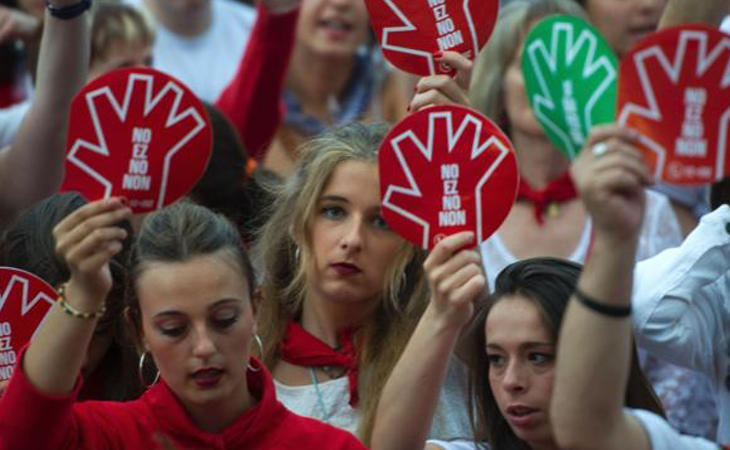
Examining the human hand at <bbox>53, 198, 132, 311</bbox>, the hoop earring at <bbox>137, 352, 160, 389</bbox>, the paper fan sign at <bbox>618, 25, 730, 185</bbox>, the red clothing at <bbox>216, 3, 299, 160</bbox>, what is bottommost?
the hoop earring at <bbox>137, 352, 160, 389</bbox>

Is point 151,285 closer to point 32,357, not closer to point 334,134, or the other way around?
point 32,357

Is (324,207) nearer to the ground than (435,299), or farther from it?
farther from it

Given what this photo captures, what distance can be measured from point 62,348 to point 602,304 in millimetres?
1092

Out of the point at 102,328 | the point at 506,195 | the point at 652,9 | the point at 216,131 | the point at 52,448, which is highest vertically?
the point at 652,9

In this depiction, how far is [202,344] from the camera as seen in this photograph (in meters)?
3.45

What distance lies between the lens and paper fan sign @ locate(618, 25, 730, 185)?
3.07m

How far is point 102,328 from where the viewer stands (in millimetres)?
4145

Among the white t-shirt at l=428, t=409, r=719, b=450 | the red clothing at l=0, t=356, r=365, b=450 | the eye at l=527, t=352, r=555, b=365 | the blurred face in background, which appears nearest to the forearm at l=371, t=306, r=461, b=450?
the red clothing at l=0, t=356, r=365, b=450

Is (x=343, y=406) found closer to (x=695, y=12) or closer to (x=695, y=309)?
A: (x=695, y=309)

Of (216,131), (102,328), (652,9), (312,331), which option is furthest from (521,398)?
(652,9)

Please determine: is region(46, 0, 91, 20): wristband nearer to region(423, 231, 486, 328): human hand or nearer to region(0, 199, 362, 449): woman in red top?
region(0, 199, 362, 449): woman in red top

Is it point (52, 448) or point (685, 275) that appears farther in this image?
point (685, 275)

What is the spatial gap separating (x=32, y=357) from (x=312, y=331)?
46.1 inches

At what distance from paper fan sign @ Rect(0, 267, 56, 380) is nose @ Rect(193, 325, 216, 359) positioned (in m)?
0.55
